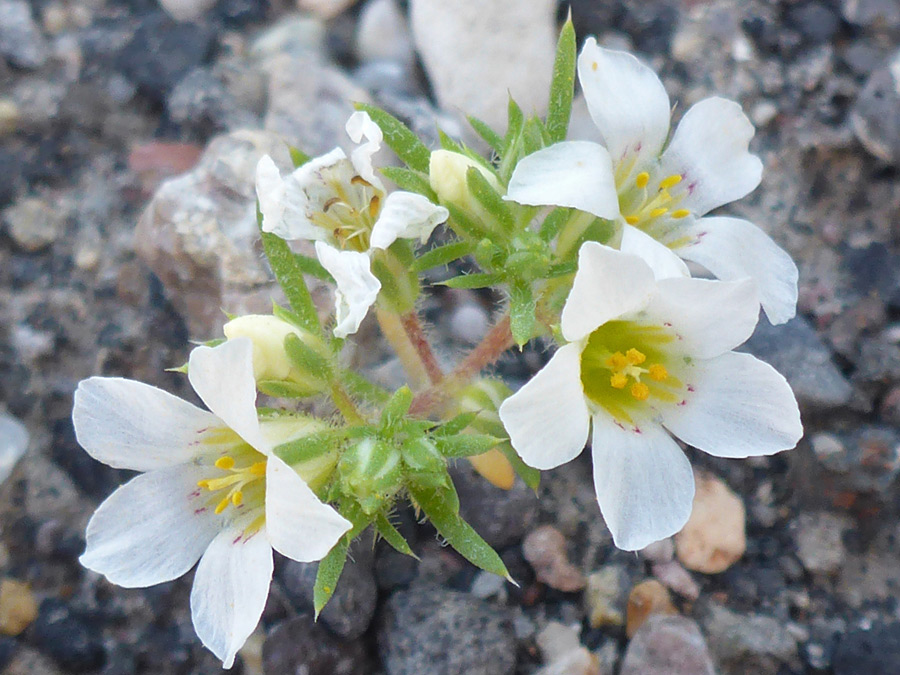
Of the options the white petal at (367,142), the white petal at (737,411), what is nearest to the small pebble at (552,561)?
the white petal at (737,411)

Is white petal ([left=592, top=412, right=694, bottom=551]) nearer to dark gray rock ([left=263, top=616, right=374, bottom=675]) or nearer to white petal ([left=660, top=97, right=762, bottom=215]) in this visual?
white petal ([left=660, top=97, right=762, bottom=215])

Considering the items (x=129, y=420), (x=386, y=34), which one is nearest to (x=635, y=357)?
(x=129, y=420)

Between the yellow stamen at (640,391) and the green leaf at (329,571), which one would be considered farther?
the yellow stamen at (640,391)

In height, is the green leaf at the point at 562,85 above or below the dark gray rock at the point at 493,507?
above

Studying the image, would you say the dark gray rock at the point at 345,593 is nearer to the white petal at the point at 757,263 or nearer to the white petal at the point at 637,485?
the white petal at the point at 637,485

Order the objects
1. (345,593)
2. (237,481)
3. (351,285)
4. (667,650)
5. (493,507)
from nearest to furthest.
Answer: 1. (351,285)
2. (237,481)
3. (667,650)
4. (345,593)
5. (493,507)

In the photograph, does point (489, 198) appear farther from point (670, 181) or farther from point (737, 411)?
point (737, 411)
